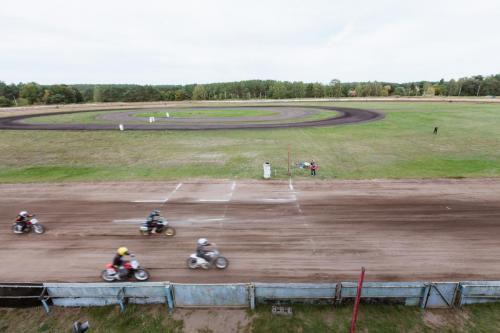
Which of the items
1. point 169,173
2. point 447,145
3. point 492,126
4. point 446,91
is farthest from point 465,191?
point 446,91

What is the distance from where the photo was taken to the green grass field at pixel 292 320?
25.6 feet

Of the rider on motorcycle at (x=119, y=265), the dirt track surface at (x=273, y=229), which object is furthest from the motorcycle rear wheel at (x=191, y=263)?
the rider on motorcycle at (x=119, y=265)

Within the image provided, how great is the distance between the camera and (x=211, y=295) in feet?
27.8

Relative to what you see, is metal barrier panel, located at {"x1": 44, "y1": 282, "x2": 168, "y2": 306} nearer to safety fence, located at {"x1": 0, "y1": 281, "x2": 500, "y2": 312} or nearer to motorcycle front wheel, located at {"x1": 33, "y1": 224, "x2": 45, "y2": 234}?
safety fence, located at {"x1": 0, "y1": 281, "x2": 500, "y2": 312}

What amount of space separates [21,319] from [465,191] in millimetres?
23617

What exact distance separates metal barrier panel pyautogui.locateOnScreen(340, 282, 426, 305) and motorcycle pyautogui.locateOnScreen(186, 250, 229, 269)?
15.1 feet

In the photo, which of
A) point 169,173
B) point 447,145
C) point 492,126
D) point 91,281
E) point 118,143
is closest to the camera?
point 91,281

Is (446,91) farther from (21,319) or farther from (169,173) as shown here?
(21,319)

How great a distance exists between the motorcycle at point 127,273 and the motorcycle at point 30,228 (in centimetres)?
573

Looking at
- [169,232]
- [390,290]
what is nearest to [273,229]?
[169,232]

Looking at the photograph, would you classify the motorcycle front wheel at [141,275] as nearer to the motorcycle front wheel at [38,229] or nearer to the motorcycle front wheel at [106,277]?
the motorcycle front wheel at [106,277]

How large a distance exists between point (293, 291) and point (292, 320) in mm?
851

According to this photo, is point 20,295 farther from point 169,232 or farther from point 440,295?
point 440,295

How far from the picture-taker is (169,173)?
2102cm
